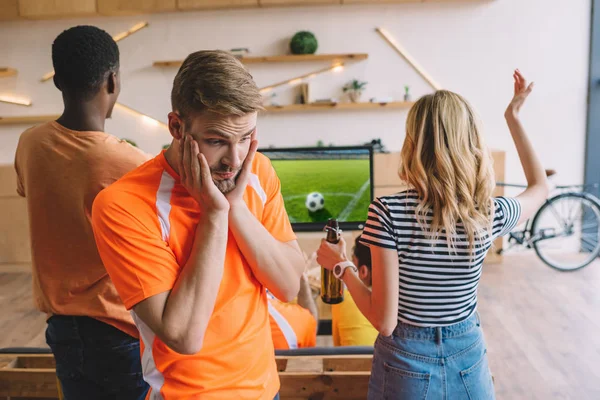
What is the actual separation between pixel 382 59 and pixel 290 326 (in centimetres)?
406

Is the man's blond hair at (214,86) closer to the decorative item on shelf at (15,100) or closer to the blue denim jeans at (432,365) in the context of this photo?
the blue denim jeans at (432,365)

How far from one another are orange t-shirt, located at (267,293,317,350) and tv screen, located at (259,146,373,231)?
0.75 metres

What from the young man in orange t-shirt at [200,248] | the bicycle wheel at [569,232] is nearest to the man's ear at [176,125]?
the young man in orange t-shirt at [200,248]

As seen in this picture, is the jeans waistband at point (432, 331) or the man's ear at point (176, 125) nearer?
the man's ear at point (176, 125)

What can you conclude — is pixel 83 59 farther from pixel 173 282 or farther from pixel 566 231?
pixel 566 231

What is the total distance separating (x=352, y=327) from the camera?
2041 mm

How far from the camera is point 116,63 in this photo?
130cm

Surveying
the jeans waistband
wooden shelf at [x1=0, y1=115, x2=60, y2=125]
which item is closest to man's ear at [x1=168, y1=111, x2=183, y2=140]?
the jeans waistband

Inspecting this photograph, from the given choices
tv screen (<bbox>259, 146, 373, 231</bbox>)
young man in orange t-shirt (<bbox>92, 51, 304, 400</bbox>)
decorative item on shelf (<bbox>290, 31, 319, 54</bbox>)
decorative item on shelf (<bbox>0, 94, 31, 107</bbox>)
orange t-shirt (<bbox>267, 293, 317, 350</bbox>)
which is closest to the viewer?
young man in orange t-shirt (<bbox>92, 51, 304, 400</bbox>)

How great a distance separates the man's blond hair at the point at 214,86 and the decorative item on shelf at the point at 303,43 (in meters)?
4.52

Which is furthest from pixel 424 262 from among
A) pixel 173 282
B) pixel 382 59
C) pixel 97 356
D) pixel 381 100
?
pixel 382 59

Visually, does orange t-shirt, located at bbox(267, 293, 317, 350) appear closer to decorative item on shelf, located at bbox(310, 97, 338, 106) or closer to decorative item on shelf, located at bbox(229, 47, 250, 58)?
decorative item on shelf, located at bbox(310, 97, 338, 106)

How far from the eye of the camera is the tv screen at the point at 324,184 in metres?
2.76

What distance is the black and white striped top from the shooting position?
1.21m
